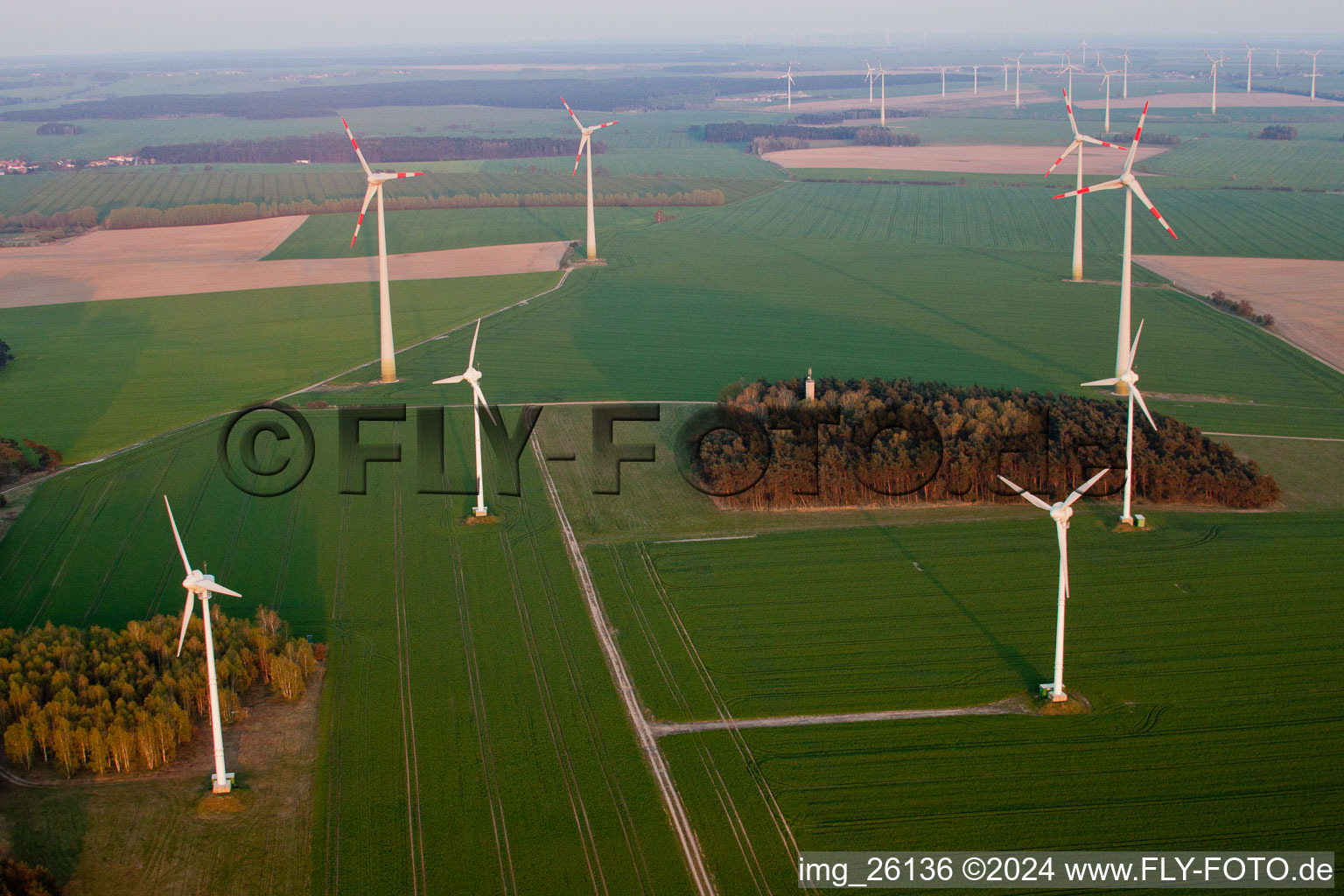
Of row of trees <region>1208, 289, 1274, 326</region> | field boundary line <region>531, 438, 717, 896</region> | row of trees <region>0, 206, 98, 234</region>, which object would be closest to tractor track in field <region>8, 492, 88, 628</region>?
field boundary line <region>531, 438, 717, 896</region>

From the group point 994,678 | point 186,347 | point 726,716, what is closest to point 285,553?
point 726,716

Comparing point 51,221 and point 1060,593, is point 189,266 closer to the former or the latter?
point 51,221

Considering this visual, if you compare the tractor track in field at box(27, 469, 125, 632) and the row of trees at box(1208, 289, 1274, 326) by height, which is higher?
the row of trees at box(1208, 289, 1274, 326)

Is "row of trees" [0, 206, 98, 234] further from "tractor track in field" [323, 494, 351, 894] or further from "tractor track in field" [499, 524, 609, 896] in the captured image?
"tractor track in field" [499, 524, 609, 896]

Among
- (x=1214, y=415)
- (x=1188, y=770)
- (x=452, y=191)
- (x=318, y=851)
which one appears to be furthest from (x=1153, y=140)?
(x=318, y=851)

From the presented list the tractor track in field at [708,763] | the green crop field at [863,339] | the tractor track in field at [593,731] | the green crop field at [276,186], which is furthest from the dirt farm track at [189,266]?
the tractor track in field at [708,763]

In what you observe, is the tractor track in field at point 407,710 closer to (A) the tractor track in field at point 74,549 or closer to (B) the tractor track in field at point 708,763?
(B) the tractor track in field at point 708,763
